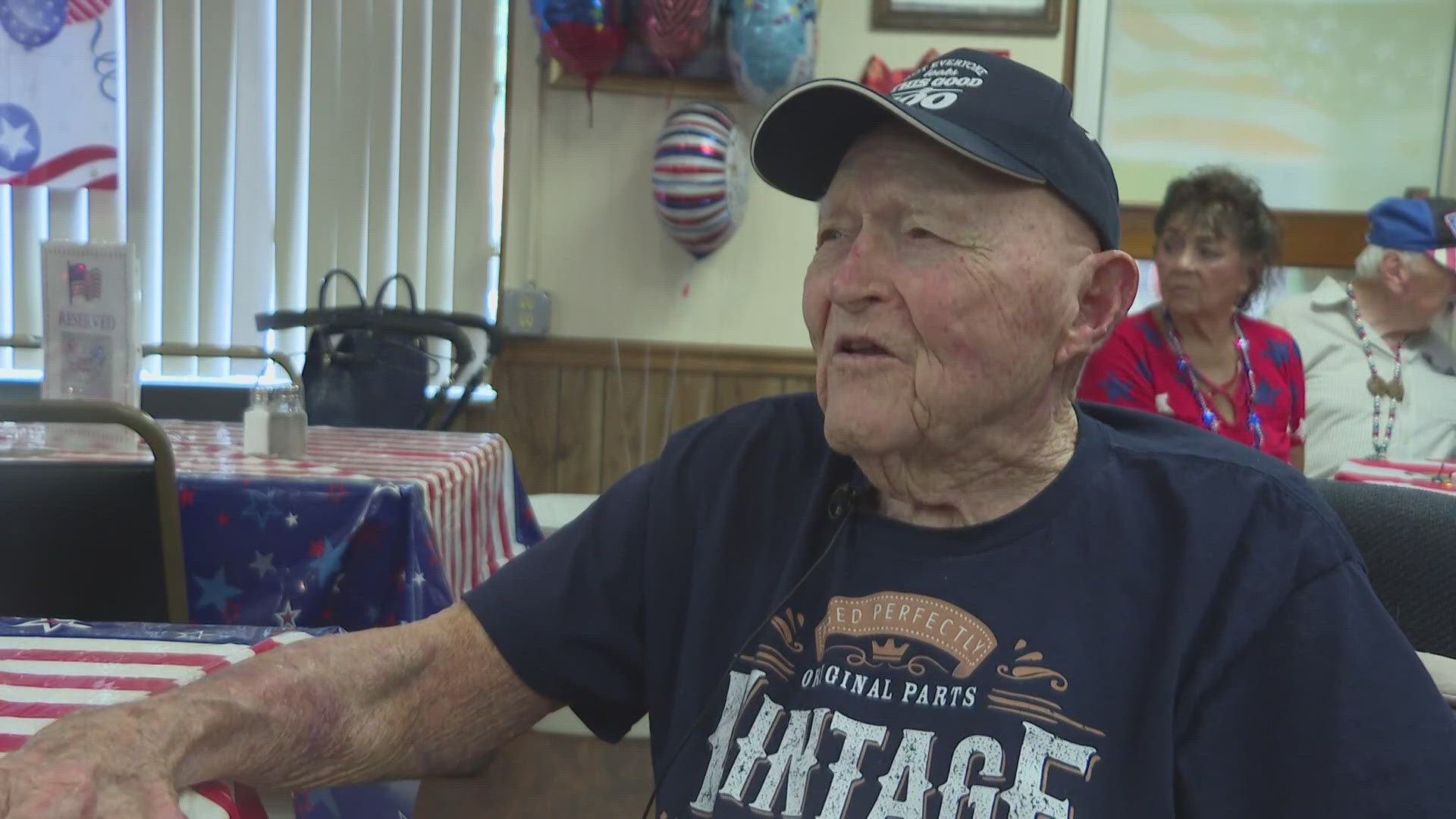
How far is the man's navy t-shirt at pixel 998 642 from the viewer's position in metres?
0.76

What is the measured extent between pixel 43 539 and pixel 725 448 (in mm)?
782

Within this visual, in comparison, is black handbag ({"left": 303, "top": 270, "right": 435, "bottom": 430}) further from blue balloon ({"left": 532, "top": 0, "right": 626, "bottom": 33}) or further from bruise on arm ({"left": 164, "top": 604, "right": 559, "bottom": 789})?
bruise on arm ({"left": 164, "top": 604, "right": 559, "bottom": 789})

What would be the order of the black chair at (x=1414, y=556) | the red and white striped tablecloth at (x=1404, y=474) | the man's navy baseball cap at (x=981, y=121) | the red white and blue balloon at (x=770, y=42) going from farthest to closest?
the red white and blue balloon at (x=770, y=42) → the red and white striped tablecloth at (x=1404, y=474) → the black chair at (x=1414, y=556) → the man's navy baseball cap at (x=981, y=121)

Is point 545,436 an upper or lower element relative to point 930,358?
lower

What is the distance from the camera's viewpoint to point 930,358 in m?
0.89

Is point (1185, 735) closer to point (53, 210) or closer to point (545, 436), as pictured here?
point (545, 436)

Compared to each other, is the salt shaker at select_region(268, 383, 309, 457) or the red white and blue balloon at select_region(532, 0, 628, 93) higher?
the red white and blue balloon at select_region(532, 0, 628, 93)

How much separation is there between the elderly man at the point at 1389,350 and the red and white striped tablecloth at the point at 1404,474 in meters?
0.67

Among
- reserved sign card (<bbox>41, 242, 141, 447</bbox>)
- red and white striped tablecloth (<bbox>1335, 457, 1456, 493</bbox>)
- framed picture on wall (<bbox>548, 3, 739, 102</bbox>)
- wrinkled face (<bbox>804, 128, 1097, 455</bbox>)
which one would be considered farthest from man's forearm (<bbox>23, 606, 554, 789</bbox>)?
framed picture on wall (<bbox>548, 3, 739, 102</bbox>)

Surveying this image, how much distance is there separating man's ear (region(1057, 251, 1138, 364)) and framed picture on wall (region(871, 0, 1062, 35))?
2.71 m

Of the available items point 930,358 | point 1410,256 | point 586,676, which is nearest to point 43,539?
point 586,676

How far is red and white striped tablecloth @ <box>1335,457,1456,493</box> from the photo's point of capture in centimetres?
209

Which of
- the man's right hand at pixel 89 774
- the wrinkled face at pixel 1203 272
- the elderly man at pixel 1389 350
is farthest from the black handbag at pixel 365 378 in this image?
the elderly man at pixel 1389 350

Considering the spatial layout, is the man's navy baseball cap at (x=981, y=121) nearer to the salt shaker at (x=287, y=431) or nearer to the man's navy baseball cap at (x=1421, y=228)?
the salt shaker at (x=287, y=431)
